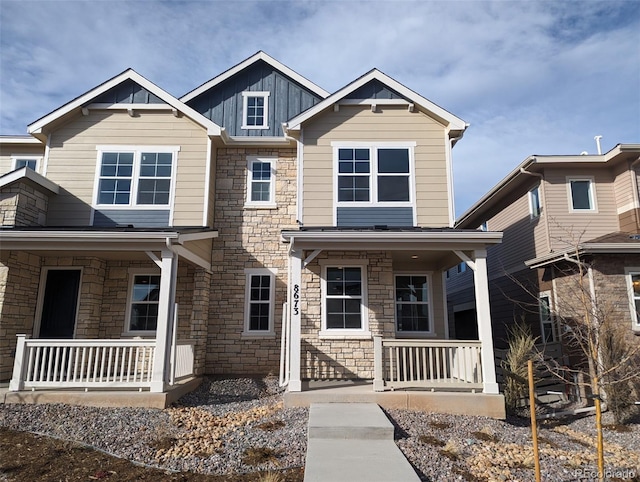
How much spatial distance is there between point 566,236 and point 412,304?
5088 mm

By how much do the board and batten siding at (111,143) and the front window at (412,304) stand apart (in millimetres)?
5412

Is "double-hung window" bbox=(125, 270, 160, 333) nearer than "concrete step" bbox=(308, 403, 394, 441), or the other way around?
"concrete step" bbox=(308, 403, 394, 441)

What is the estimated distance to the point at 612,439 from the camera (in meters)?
7.60

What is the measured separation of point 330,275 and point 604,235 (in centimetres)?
802

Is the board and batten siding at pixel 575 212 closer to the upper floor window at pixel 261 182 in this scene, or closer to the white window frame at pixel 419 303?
the white window frame at pixel 419 303

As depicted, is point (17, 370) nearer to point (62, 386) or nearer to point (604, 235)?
point (62, 386)

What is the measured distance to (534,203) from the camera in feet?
42.9

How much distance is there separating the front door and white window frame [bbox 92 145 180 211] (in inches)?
74.7

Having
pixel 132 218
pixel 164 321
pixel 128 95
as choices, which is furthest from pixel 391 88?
pixel 164 321

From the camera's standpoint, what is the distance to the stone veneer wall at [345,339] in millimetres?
9711

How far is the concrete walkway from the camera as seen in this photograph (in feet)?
15.0

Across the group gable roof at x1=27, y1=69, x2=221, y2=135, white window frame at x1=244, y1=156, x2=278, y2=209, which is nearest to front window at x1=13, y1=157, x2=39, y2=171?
gable roof at x1=27, y1=69, x2=221, y2=135

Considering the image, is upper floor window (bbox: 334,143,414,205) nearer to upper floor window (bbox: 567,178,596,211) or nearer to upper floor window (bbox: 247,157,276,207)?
upper floor window (bbox: 247,157,276,207)

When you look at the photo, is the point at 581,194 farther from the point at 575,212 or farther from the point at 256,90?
the point at 256,90
